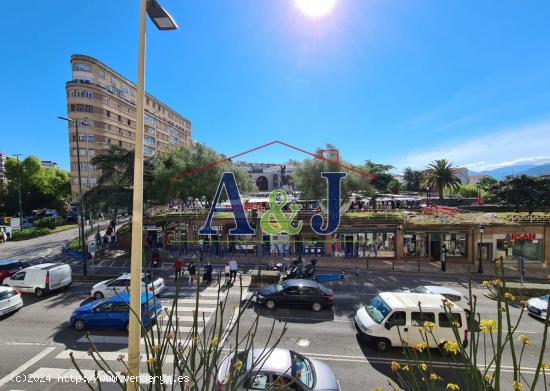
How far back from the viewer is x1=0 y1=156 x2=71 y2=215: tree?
48.1 metres

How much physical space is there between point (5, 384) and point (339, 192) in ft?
70.1

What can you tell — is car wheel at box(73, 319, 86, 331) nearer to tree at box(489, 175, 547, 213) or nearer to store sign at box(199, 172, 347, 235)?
store sign at box(199, 172, 347, 235)

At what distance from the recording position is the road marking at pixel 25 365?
27.9 ft

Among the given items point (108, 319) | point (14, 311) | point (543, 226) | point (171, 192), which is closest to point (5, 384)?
point (108, 319)

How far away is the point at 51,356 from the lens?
9.70m

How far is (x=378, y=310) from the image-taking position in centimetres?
1063

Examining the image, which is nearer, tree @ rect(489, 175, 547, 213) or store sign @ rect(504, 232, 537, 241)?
store sign @ rect(504, 232, 537, 241)

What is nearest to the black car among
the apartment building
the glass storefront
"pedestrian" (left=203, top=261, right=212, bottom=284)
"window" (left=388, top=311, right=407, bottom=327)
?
"window" (left=388, top=311, right=407, bottom=327)

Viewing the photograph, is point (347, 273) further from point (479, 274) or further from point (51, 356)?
point (51, 356)

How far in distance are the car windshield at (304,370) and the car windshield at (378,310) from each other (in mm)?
3427

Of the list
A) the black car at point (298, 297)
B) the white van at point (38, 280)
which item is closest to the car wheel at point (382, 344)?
the black car at point (298, 297)

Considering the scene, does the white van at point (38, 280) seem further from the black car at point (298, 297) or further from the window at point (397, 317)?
the window at point (397, 317)

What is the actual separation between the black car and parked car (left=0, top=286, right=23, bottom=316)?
1017cm

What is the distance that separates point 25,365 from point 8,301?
5.08 m
